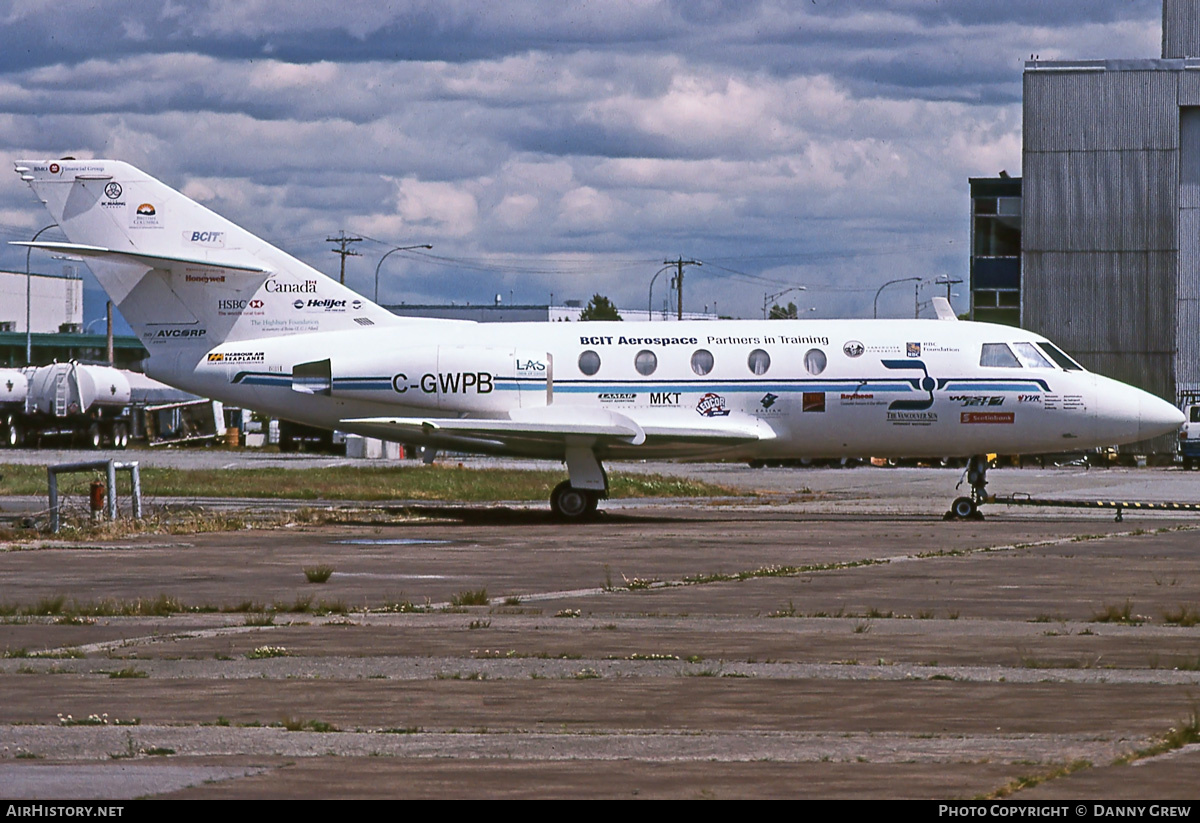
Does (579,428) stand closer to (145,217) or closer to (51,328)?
(145,217)

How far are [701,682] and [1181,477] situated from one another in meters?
47.0

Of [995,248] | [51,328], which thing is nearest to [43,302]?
[51,328]

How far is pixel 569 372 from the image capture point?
100 feet

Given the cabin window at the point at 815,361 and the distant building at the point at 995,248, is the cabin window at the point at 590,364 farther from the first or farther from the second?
the distant building at the point at 995,248

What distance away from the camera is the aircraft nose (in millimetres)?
30219

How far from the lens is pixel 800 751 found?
27.7ft

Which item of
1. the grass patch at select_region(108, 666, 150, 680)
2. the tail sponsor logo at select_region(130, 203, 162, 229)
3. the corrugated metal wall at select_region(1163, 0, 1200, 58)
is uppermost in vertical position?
the corrugated metal wall at select_region(1163, 0, 1200, 58)

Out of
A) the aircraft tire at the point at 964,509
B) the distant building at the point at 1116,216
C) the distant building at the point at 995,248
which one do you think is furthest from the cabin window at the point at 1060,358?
the distant building at the point at 995,248

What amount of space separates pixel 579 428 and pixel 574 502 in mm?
1842

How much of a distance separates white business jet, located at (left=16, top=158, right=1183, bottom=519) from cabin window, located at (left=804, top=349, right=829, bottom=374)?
4cm

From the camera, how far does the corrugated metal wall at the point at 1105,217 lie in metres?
71.5

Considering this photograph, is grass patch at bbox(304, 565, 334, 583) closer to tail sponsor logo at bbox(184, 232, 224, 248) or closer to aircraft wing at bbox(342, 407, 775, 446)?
aircraft wing at bbox(342, 407, 775, 446)

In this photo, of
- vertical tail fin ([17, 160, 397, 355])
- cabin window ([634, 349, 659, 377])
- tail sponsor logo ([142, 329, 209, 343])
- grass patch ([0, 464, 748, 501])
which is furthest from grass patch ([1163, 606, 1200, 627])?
grass patch ([0, 464, 748, 501])

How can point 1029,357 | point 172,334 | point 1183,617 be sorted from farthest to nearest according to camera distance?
point 172,334 < point 1029,357 < point 1183,617
